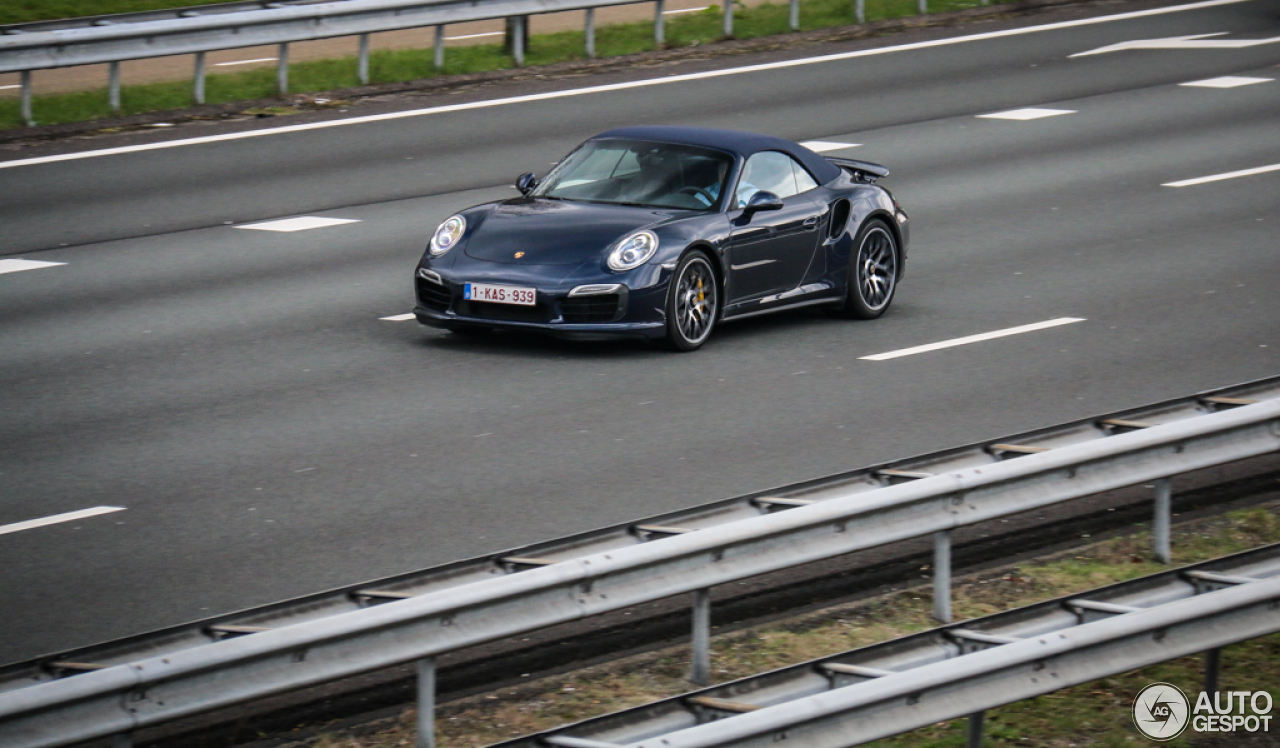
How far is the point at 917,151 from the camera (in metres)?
20.1

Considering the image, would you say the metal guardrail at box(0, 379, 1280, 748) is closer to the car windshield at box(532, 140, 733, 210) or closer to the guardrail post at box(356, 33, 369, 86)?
the car windshield at box(532, 140, 733, 210)

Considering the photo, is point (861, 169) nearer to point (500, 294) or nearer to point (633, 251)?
point (633, 251)

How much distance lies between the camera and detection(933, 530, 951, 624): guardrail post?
7.64 m

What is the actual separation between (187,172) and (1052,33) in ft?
43.2

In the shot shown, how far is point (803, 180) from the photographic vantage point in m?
14.1

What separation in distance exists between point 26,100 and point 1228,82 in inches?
545

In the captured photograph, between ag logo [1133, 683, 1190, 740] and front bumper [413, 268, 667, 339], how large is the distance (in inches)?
236

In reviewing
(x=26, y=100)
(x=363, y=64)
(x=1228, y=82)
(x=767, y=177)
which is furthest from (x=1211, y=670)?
(x=1228, y=82)

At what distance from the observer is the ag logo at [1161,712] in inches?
266

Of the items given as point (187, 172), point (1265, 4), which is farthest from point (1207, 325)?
point (1265, 4)

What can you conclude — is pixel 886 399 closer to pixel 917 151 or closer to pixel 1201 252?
pixel 1201 252

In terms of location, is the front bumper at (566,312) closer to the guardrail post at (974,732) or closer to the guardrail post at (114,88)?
the guardrail post at (974,732)

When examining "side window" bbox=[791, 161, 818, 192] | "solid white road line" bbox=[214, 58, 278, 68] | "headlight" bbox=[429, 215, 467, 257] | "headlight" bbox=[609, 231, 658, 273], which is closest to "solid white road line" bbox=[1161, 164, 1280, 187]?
"side window" bbox=[791, 161, 818, 192]

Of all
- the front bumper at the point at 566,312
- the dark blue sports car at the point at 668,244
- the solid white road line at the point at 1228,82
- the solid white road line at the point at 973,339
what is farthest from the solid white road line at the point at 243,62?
the solid white road line at the point at 973,339
